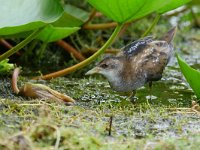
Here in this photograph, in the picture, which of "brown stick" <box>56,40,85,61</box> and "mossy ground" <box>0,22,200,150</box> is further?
"brown stick" <box>56,40,85,61</box>

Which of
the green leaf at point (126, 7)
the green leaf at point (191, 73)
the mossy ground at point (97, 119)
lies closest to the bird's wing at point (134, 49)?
the mossy ground at point (97, 119)

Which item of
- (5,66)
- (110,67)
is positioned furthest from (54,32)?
(110,67)

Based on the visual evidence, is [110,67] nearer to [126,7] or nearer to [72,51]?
[126,7]

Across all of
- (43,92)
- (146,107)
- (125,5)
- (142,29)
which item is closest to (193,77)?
(146,107)

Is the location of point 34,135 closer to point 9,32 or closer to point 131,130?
point 131,130

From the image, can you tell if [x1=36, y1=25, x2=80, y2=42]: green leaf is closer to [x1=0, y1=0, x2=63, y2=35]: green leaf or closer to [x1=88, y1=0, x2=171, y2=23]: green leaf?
[x1=0, y1=0, x2=63, y2=35]: green leaf

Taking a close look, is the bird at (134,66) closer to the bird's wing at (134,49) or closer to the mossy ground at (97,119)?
the bird's wing at (134,49)

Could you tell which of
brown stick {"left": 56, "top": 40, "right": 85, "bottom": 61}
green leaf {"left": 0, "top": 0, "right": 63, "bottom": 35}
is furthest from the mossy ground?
brown stick {"left": 56, "top": 40, "right": 85, "bottom": 61}
